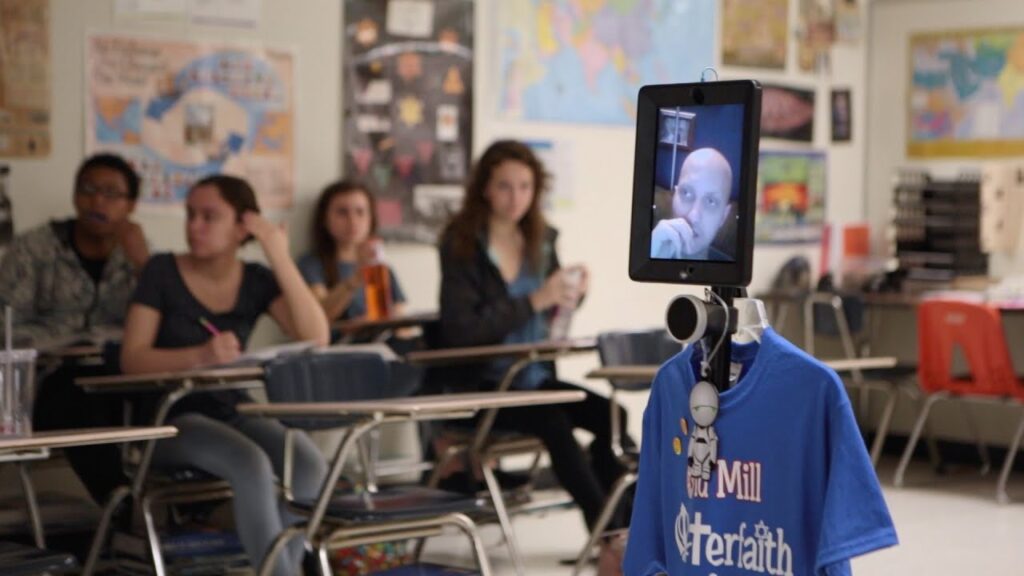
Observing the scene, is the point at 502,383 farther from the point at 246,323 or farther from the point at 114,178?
the point at 114,178

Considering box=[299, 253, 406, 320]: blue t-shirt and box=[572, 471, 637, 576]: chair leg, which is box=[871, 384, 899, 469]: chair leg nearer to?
box=[299, 253, 406, 320]: blue t-shirt

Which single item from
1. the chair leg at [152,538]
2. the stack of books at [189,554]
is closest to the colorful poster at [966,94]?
the stack of books at [189,554]

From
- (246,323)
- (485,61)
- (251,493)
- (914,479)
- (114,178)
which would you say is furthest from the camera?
(914,479)

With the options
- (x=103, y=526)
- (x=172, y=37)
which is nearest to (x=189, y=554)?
(x=103, y=526)

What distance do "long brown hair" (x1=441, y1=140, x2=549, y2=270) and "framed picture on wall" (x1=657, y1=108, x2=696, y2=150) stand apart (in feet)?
10.8

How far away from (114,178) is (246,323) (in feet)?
2.85

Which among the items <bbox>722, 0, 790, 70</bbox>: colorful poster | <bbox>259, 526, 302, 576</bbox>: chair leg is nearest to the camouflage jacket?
<bbox>259, 526, 302, 576</bbox>: chair leg

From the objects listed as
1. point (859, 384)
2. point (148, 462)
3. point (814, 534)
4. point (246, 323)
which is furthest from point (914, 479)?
point (814, 534)

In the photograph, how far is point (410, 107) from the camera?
21.5 ft

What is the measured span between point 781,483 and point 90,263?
379 cm

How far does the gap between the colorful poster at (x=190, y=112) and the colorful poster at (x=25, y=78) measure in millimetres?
163

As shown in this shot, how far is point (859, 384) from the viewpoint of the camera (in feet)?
24.8

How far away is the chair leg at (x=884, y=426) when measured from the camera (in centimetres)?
731

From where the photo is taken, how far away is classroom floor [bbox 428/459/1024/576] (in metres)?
5.32
